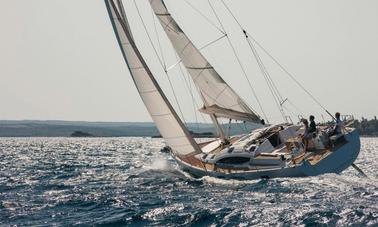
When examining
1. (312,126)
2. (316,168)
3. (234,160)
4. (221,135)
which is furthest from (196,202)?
(221,135)

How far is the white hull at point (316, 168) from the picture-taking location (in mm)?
18859

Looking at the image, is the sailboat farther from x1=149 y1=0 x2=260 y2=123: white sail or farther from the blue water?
the blue water

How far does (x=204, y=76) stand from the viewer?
26516 mm

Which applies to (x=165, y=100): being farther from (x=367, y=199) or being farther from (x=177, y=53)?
(x=367, y=199)

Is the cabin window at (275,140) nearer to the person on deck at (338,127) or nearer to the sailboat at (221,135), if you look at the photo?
the sailboat at (221,135)

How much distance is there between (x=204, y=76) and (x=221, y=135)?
3425mm

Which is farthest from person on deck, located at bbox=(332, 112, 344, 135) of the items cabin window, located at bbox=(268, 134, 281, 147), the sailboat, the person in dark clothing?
cabin window, located at bbox=(268, 134, 281, 147)

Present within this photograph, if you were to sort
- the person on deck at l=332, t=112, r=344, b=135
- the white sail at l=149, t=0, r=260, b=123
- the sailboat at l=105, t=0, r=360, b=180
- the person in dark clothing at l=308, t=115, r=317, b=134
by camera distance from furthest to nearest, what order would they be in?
the white sail at l=149, t=0, r=260, b=123 < the person in dark clothing at l=308, t=115, r=317, b=134 < the person on deck at l=332, t=112, r=344, b=135 < the sailboat at l=105, t=0, r=360, b=180

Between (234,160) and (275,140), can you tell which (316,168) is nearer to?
(234,160)

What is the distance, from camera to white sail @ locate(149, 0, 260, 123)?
85.8 feet

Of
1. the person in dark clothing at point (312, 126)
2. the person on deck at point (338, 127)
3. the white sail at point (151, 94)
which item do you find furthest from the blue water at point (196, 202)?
the person in dark clothing at point (312, 126)

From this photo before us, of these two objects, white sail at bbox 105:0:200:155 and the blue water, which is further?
white sail at bbox 105:0:200:155

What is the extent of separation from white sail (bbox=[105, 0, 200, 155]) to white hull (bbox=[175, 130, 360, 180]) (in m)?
1.80

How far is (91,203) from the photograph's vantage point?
56.1ft
